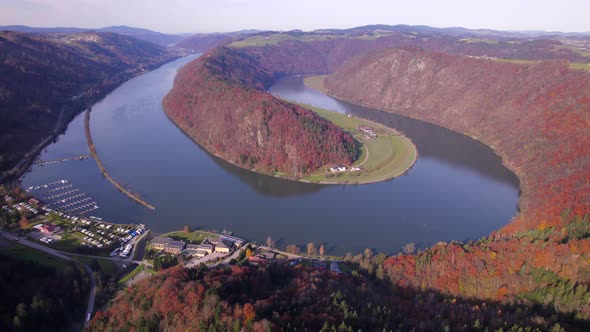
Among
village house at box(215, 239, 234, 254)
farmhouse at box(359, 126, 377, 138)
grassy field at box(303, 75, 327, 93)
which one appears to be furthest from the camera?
grassy field at box(303, 75, 327, 93)

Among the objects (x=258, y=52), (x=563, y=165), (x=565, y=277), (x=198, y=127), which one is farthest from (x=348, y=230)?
(x=258, y=52)

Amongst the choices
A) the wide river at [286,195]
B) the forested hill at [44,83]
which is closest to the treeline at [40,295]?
the wide river at [286,195]

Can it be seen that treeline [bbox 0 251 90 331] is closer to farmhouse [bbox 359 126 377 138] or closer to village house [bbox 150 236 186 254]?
village house [bbox 150 236 186 254]

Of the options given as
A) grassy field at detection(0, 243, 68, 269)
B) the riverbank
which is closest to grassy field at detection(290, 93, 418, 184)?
the riverbank

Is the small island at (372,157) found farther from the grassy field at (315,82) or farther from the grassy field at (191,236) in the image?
the grassy field at (315,82)

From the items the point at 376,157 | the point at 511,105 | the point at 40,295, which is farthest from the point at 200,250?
the point at 511,105

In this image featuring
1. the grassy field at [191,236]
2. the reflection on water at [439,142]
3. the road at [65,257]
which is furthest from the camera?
the reflection on water at [439,142]

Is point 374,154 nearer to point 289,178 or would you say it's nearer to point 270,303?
point 289,178
